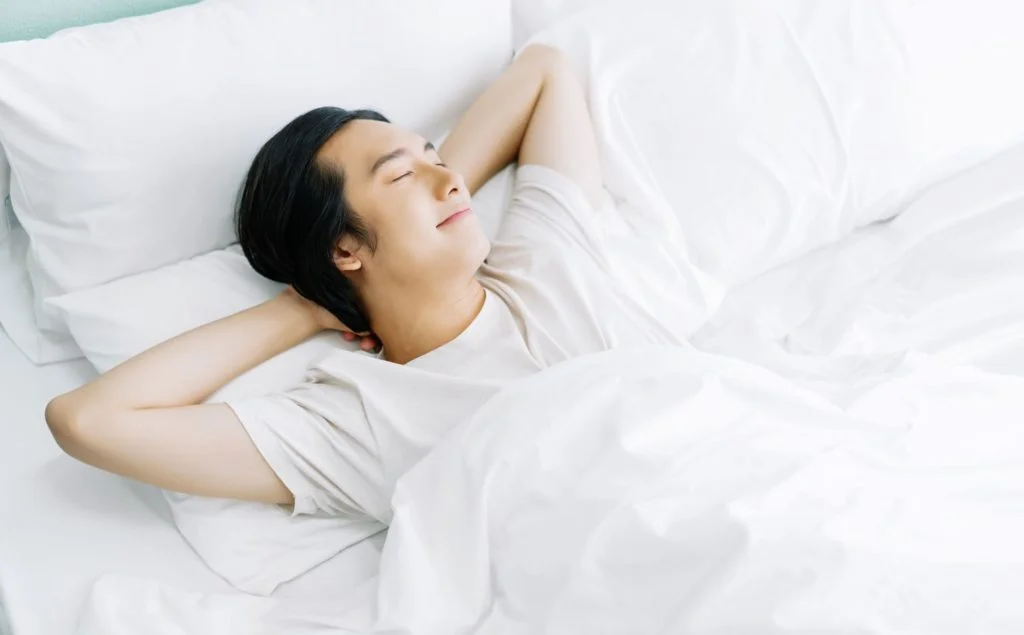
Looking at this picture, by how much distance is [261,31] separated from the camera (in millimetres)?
1242

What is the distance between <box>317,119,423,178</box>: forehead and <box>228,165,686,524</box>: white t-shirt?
0.23m

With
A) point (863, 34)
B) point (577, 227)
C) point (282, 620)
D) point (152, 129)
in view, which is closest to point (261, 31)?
point (152, 129)

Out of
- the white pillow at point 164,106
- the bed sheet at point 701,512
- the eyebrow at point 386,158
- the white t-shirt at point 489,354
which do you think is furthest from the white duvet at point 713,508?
the white pillow at point 164,106

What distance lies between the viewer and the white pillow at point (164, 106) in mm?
1129

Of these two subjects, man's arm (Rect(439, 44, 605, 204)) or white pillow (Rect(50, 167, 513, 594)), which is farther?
man's arm (Rect(439, 44, 605, 204))

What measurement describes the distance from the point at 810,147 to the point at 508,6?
1.73 feet

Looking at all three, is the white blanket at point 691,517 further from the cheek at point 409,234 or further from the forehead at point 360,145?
the forehead at point 360,145

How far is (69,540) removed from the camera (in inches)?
41.6

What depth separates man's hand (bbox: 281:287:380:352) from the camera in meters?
1.21

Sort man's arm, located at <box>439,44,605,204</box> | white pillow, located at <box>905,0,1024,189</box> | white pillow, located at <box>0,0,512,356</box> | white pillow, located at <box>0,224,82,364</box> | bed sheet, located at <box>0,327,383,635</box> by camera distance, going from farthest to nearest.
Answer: white pillow, located at <box>905,0,1024,189</box>, man's arm, located at <box>439,44,605,204</box>, white pillow, located at <box>0,224,82,364</box>, white pillow, located at <box>0,0,512,356</box>, bed sheet, located at <box>0,327,383,635</box>

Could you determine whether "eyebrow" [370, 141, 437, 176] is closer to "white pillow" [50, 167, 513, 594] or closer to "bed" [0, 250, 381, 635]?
"white pillow" [50, 167, 513, 594]

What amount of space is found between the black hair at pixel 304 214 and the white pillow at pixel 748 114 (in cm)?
44

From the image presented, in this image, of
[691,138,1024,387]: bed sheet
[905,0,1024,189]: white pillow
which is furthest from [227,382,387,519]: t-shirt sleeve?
[905,0,1024,189]: white pillow

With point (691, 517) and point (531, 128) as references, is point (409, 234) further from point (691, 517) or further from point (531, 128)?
point (691, 517)
